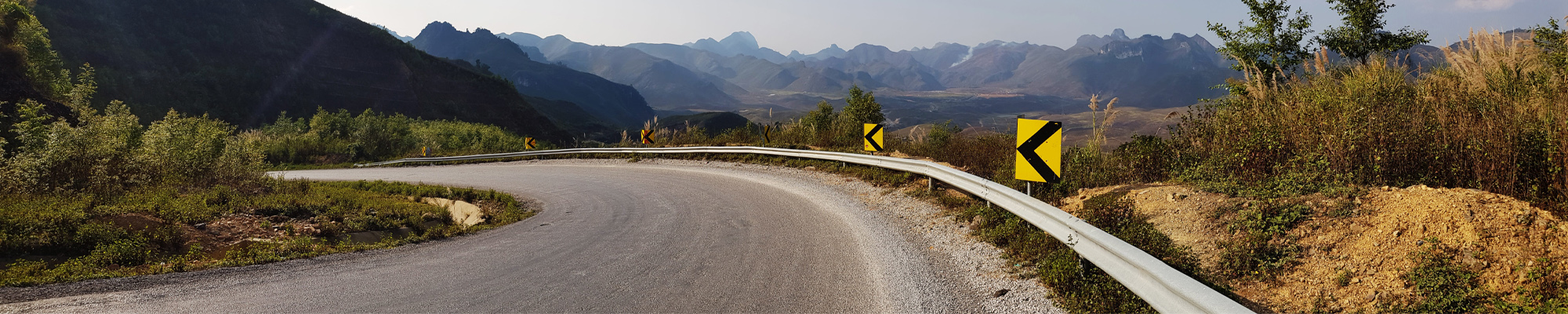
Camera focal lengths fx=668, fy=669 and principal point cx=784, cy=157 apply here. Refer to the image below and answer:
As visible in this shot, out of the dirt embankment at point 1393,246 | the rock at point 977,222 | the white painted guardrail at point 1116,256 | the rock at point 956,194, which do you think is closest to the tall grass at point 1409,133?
the dirt embankment at point 1393,246

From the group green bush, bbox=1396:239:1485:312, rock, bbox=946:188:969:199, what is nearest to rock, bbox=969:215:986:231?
rock, bbox=946:188:969:199

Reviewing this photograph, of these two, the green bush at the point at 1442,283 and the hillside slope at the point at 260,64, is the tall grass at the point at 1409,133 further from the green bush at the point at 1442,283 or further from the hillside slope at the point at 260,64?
the hillside slope at the point at 260,64

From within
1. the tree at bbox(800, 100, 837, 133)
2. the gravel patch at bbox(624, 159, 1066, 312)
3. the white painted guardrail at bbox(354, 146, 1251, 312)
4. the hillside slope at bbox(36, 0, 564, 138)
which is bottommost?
the gravel patch at bbox(624, 159, 1066, 312)

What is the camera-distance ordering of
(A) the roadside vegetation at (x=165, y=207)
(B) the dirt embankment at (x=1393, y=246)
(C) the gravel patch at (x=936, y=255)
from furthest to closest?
(A) the roadside vegetation at (x=165, y=207)
(C) the gravel patch at (x=936, y=255)
(B) the dirt embankment at (x=1393, y=246)

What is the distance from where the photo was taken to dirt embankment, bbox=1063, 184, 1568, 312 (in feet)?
12.0

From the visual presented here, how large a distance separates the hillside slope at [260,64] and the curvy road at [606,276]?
239 ft

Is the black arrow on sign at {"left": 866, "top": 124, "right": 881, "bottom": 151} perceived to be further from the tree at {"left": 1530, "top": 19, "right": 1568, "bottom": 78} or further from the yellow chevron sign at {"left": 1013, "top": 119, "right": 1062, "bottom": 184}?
the tree at {"left": 1530, "top": 19, "right": 1568, "bottom": 78}

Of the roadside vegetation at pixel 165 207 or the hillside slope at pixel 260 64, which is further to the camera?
the hillside slope at pixel 260 64

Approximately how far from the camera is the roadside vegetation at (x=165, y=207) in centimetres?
591

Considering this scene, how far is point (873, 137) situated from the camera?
13.5 meters

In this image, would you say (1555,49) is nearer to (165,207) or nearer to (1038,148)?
(1038,148)

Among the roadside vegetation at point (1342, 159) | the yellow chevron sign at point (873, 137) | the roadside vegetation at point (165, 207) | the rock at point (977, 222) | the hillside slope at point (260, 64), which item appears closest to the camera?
the roadside vegetation at point (1342, 159)

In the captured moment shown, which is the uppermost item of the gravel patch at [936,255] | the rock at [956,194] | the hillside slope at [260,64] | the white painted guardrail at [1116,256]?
the hillside slope at [260,64]

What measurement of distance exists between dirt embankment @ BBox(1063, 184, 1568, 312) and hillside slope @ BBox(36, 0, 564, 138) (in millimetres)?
79181
